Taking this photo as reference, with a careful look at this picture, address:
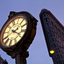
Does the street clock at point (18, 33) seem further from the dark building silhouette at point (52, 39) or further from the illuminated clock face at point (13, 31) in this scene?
the dark building silhouette at point (52, 39)

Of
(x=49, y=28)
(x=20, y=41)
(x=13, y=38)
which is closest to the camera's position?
(x=20, y=41)

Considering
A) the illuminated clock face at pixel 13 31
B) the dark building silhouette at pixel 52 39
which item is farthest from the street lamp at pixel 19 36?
the dark building silhouette at pixel 52 39

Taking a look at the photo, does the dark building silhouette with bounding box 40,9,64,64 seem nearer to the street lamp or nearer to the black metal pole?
the street lamp

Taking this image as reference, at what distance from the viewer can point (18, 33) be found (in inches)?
224

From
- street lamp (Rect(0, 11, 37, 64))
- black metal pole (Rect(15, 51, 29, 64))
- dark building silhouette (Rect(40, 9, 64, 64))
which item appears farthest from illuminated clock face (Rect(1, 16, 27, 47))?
dark building silhouette (Rect(40, 9, 64, 64))

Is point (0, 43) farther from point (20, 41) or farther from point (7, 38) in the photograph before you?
point (20, 41)

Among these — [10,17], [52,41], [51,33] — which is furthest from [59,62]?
[10,17]

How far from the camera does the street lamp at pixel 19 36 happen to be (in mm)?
5266

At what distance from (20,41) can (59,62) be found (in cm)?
4575

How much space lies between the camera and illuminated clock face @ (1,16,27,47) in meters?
5.58

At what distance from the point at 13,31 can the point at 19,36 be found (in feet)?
1.83

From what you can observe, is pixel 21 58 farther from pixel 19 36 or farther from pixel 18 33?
pixel 18 33

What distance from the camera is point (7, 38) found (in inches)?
237

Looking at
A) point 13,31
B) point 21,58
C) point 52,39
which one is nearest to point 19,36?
point 13,31
